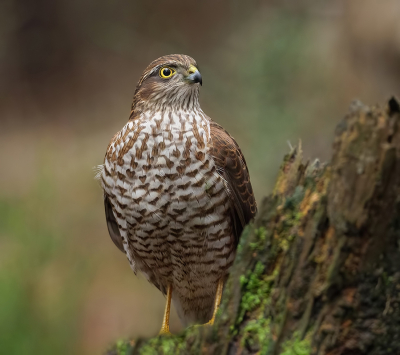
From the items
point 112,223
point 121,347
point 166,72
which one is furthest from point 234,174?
point 121,347

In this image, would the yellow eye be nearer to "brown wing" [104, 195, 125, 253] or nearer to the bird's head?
the bird's head

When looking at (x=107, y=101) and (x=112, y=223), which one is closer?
(x=112, y=223)

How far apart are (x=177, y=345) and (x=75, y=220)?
528 cm

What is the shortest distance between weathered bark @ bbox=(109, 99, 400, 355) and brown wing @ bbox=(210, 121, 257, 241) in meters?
1.06

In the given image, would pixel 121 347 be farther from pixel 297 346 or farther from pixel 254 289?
pixel 297 346

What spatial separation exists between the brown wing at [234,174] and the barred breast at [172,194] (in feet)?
0.15

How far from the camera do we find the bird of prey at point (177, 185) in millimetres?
2732

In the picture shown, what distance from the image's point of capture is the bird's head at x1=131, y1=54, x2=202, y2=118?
3.13 m

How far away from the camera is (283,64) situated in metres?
6.74

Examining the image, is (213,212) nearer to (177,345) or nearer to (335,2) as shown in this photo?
(177,345)

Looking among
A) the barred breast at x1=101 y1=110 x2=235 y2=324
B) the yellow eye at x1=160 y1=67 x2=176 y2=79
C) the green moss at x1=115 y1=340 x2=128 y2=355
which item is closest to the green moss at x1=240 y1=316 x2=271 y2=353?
the green moss at x1=115 y1=340 x2=128 y2=355

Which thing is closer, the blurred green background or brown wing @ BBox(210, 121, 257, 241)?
brown wing @ BBox(210, 121, 257, 241)

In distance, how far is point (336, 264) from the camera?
5.02 feet

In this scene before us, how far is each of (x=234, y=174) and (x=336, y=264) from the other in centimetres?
144
